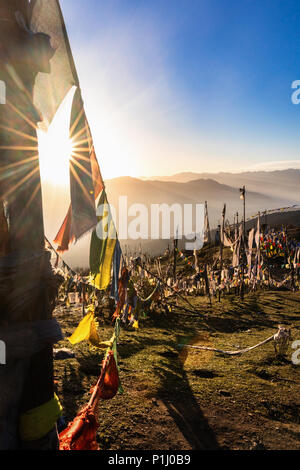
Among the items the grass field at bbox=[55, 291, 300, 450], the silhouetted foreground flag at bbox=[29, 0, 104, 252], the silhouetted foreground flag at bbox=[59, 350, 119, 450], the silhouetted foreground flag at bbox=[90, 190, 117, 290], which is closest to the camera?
the silhouetted foreground flag at bbox=[29, 0, 104, 252]

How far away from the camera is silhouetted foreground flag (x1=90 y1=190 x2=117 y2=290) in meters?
2.84

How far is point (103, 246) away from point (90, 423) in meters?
2.94

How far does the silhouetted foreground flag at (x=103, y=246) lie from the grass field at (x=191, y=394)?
1.53m

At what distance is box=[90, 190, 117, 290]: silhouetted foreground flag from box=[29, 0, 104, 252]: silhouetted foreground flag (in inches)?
14.2

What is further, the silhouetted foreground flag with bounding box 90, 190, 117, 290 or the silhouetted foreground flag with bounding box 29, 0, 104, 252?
the silhouetted foreground flag with bounding box 90, 190, 117, 290

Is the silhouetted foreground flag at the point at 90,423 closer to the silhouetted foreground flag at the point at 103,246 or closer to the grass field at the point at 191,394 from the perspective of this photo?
the grass field at the point at 191,394

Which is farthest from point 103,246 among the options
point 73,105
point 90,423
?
point 90,423

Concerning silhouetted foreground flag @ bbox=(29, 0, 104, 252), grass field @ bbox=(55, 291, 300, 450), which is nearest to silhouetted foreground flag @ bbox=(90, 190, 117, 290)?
silhouetted foreground flag @ bbox=(29, 0, 104, 252)

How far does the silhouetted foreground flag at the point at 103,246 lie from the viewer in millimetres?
2838

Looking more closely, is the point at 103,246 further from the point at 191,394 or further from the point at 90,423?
the point at 191,394

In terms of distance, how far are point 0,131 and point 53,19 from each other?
1.13m

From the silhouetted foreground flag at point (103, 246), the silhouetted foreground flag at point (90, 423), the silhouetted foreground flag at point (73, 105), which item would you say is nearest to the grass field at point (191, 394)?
the silhouetted foreground flag at point (90, 423)

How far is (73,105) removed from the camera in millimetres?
2539

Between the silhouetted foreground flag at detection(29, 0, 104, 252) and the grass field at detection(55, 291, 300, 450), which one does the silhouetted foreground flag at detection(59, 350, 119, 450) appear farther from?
the silhouetted foreground flag at detection(29, 0, 104, 252)
